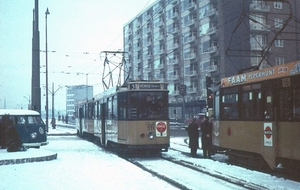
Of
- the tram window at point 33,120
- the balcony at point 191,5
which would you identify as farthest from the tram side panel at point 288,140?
the balcony at point 191,5

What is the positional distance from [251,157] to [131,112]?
18.4 feet

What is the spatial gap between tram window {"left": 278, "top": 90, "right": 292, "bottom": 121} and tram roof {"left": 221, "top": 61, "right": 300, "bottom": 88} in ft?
1.63

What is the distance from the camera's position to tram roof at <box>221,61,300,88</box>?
35.3 feet

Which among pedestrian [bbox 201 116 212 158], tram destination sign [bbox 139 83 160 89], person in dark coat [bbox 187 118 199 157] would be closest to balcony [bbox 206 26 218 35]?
person in dark coat [bbox 187 118 199 157]

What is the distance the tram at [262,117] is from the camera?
10797mm

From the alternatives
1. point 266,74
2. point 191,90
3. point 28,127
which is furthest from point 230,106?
point 191,90

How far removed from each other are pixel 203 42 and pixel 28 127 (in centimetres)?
4507

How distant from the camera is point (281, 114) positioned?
11273 millimetres

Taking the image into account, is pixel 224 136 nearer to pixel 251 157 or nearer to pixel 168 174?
pixel 251 157

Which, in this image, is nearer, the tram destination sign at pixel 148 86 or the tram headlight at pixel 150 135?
the tram headlight at pixel 150 135

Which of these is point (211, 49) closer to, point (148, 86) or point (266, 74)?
point (148, 86)

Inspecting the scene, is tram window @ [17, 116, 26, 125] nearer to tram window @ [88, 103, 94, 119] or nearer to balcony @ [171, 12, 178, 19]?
tram window @ [88, 103, 94, 119]

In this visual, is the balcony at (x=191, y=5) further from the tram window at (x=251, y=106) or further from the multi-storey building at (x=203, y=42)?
the tram window at (x=251, y=106)

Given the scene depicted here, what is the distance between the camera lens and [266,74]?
12.1 meters
